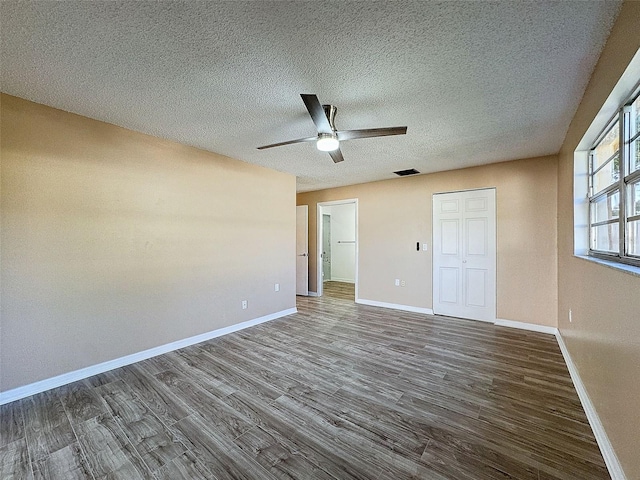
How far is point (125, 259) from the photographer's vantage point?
2.76m

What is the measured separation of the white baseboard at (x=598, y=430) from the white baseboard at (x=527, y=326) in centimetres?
120

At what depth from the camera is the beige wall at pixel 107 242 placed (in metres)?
2.17

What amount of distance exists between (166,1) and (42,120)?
6.34ft

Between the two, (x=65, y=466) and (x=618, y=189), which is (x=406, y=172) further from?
(x=65, y=466)

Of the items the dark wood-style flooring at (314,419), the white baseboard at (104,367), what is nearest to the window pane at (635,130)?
the dark wood-style flooring at (314,419)

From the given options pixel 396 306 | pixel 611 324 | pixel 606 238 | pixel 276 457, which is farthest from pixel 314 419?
pixel 396 306

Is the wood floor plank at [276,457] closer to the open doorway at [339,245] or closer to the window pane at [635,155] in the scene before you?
the window pane at [635,155]

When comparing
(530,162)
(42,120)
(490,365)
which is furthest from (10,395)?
(530,162)

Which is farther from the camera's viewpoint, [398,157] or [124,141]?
[398,157]

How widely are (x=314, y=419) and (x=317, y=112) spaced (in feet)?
7.22

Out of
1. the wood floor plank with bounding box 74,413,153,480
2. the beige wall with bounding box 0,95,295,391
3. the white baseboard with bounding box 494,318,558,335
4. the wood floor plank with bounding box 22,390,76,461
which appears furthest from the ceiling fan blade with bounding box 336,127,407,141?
the white baseboard with bounding box 494,318,558,335

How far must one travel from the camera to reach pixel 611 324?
1.51 m

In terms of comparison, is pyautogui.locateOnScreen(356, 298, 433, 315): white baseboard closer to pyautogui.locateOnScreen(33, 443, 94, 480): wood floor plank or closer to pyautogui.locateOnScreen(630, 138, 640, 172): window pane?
pyautogui.locateOnScreen(630, 138, 640, 172): window pane

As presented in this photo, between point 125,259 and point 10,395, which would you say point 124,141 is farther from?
point 10,395
